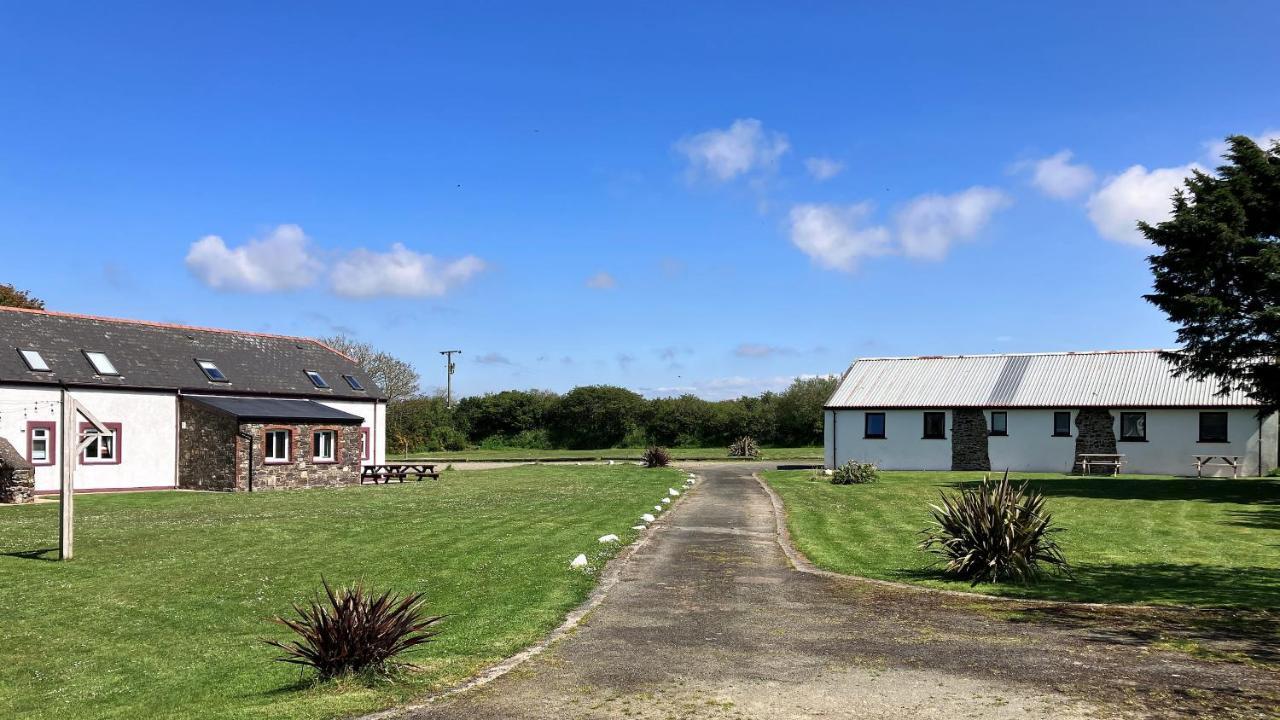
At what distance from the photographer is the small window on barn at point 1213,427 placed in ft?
113

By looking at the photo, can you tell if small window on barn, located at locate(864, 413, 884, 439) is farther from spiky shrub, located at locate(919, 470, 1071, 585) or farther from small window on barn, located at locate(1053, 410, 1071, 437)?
spiky shrub, located at locate(919, 470, 1071, 585)

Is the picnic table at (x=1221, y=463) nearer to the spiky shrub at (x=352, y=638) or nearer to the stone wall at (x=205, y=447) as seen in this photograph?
the spiky shrub at (x=352, y=638)

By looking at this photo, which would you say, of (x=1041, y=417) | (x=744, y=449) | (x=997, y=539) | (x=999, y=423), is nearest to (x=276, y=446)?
(x=744, y=449)

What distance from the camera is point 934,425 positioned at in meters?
39.3

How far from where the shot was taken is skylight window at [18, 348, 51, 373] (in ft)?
99.9

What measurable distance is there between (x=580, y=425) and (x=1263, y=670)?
196ft

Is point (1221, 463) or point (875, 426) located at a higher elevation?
point (875, 426)

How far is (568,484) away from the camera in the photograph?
31.9 metres

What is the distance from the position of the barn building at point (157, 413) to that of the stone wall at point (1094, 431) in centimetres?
2818

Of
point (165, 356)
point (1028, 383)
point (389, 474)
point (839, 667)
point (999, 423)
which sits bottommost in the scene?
point (389, 474)

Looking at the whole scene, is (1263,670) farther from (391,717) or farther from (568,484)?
(568,484)

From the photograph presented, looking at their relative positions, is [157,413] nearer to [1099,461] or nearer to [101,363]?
[101,363]

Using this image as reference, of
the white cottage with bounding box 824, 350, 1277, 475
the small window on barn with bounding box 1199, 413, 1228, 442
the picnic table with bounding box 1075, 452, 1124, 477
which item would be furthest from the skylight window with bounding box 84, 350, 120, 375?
the small window on barn with bounding box 1199, 413, 1228, 442

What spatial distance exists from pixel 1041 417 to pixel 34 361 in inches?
1450
